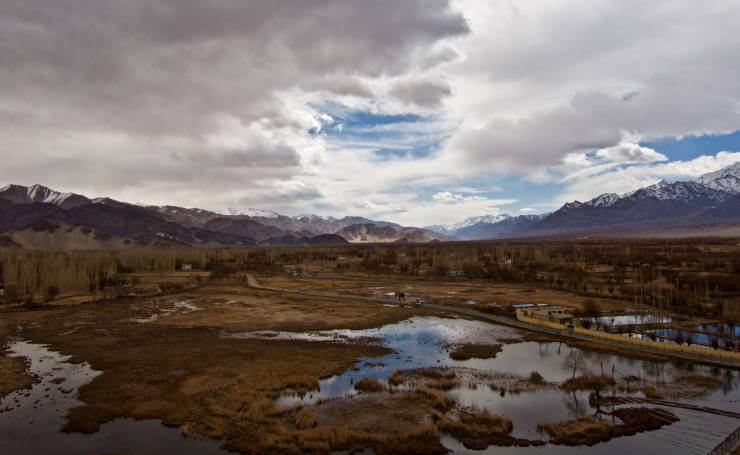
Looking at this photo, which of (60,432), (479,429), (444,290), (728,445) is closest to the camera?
(728,445)

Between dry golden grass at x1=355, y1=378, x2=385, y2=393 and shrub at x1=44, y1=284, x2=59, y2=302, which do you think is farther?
shrub at x1=44, y1=284, x2=59, y2=302

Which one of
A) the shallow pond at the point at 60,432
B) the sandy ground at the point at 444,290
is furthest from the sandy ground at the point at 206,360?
the sandy ground at the point at 444,290

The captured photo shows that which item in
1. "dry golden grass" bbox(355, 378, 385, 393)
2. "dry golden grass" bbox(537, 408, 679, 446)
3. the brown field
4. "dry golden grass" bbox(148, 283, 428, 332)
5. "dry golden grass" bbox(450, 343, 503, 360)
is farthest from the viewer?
"dry golden grass" bbox(148, 283, 428, 332)

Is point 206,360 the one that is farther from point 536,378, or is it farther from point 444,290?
point 444,290

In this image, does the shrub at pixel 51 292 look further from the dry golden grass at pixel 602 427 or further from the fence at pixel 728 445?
the fence at pixel 728 445

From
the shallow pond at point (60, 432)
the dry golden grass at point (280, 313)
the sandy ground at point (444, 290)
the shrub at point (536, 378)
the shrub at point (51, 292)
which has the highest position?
the shrub at point (51, 292)

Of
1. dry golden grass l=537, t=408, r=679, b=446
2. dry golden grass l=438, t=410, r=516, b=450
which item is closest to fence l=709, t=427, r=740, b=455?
dry golden grass l=537, t=408, r=679, b=446

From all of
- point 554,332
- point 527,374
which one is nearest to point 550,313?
point 554,332

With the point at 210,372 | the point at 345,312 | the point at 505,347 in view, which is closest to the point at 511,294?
the point at 345,312

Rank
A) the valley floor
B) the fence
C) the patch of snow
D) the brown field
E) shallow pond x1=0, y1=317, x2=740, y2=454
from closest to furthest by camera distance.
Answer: the fence < shallow pond x1=0, y1=317, x2=740, y2=454 < the valley floor < the brown field < the patch of snow

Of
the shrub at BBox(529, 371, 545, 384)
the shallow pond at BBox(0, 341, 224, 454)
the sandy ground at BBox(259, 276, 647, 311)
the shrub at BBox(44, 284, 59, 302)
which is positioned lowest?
the shallow pond at BBox(0, 341, 224, 454)

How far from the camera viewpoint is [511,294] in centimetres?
9225

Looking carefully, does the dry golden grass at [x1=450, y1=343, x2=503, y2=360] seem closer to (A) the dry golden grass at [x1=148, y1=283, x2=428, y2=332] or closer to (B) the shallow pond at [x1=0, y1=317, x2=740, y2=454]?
(B) the shallow pond at [x1=0, y1=317, x2=740, y2=454]

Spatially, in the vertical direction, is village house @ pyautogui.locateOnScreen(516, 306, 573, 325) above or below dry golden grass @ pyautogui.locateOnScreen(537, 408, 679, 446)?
above
